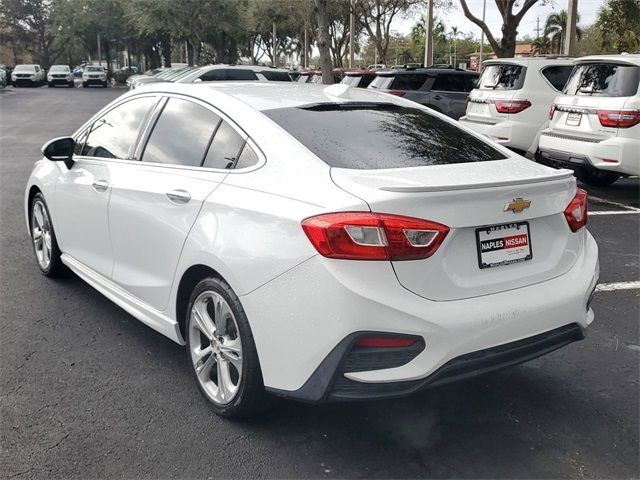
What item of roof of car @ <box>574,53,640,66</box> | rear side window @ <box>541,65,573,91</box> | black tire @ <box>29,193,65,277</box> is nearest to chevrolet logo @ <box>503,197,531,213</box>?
black tire @ <box>29,193,65,277</box>

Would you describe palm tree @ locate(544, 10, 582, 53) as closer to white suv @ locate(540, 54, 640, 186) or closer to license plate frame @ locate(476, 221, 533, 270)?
white suv @ locate(540, 54, 640, 186)

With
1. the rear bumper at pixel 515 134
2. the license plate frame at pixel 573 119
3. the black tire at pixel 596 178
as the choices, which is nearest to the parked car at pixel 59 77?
the rear bumper at pixel 515 134

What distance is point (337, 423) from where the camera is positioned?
3.37 m

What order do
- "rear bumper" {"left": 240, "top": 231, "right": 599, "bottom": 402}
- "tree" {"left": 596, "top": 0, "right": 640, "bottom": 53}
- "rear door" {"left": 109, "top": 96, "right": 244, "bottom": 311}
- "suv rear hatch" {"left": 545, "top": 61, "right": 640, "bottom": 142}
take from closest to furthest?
"rear bumper" {"left": 240, "top": 231, "right": 599, "bottom": 402}, "rear door" {"left": 109, "top": 96, "right": 244, "bottom": 311}, "suv rear hatch" {"left": 545, "top": 61, "right": 640, "bottom": 142}, "tree" {"left": 596, "top": 0, "right": 640, "bottom": 53}

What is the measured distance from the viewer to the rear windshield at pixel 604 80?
8.16m

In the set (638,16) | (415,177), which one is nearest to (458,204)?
(415,177)

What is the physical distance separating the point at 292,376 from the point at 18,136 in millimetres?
15237

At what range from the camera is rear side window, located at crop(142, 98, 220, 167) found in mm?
3729

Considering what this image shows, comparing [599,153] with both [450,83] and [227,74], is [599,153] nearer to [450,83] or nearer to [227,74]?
[450,83]

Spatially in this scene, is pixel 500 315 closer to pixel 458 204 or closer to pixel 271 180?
pixel 458 204

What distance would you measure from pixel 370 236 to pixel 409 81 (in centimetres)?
1200

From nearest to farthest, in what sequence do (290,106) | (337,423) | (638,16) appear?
1. (337,423)
2. (290,106)
3. (638,16)

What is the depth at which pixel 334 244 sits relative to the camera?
2754 millimetres

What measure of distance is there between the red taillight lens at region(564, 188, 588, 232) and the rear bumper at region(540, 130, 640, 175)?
5148 millimetres
